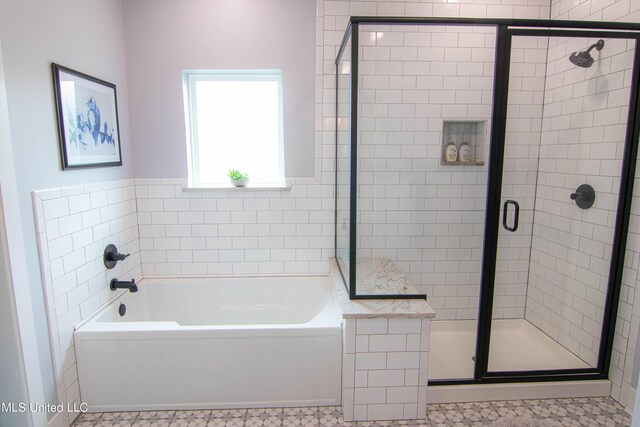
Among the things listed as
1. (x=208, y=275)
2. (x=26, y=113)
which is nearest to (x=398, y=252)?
(x=208, y=275)

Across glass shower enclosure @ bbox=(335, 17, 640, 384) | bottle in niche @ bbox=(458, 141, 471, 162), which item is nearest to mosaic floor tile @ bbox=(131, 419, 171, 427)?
glass shower enclosure @ bbox=(335, 17, 640, 384)

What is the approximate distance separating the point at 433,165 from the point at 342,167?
80 cm

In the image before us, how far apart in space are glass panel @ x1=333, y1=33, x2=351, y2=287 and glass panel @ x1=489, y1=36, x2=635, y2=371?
0.97 meters

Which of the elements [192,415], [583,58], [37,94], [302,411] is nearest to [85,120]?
[37,94]

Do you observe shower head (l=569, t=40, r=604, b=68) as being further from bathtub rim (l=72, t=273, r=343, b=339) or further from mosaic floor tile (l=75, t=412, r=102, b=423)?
mosaic floor tile (l=75, t=412, r=102, b=423)

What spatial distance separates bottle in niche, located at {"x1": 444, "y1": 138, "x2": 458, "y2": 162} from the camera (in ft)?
8.93

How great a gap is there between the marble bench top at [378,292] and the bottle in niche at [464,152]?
3.31 feet

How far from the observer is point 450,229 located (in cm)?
283

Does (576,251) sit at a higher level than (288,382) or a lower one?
higher

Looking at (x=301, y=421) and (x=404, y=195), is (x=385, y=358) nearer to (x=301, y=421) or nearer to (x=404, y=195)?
(x=301, y=421)

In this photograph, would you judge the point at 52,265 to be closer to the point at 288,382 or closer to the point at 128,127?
the point at 128,127

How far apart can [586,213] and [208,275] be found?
9.04 ft

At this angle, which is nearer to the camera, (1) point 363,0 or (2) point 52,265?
(2) point 52,265

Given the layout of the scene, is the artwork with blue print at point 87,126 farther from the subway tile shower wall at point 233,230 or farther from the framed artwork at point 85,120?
the subway tile shower wall at point 233,230
